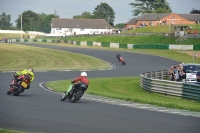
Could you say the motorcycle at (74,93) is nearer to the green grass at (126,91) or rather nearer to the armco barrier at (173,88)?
the green grass at (126,91)

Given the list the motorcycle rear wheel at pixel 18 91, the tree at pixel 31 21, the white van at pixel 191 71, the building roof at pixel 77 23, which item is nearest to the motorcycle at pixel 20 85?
the motorcycle rear wheel at pixel 18 91

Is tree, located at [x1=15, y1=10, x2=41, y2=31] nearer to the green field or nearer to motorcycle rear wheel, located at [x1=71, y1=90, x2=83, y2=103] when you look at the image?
the green field

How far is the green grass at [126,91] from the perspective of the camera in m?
19.7

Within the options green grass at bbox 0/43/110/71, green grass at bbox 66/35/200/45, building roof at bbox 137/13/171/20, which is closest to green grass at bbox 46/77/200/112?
green grass at bbox 0/43/110/71

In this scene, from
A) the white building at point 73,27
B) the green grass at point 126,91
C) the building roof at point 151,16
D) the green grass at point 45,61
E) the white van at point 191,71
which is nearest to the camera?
the green grass at point 126,91

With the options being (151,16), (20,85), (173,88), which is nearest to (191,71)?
(173,88)

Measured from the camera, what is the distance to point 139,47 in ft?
234

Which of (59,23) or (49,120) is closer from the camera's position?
(49,120)

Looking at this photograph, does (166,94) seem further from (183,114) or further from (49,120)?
(49,120)

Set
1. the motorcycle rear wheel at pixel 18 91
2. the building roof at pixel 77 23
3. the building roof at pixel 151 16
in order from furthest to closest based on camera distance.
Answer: the building roof at pixel 77 23 < the building roof at pixel 151 16 < the motorcycle rear wheel at pixel 18 91

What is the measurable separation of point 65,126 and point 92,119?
A: 1531 millimetres

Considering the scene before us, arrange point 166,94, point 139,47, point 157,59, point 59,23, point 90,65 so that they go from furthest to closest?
point 59,23 → point 139,47 → point 157,59 → point 90,65 → point 166,94

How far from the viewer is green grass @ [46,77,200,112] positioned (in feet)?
64.6

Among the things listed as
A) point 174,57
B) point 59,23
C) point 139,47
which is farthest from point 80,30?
point 174,57
